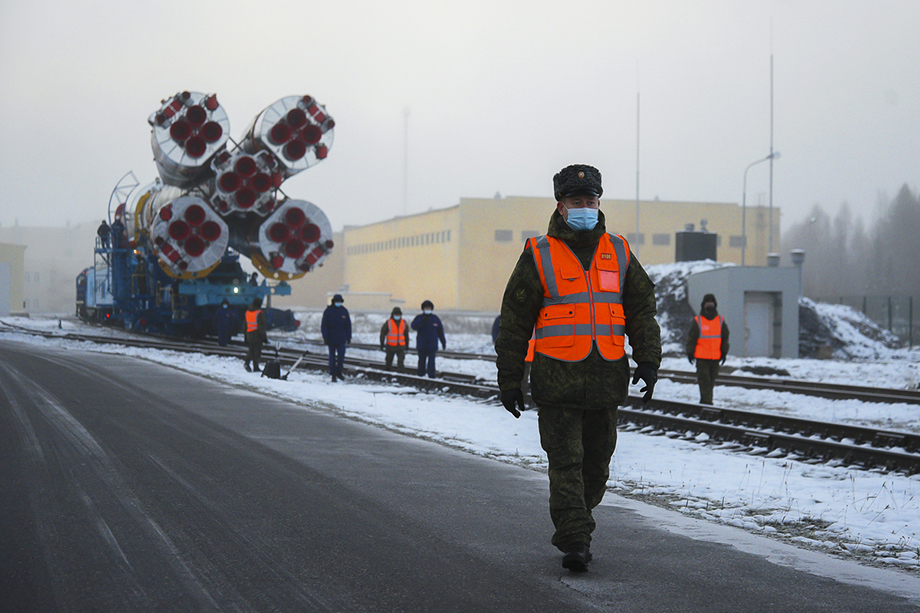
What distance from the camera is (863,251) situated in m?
99.9

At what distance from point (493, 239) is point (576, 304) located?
55986mm

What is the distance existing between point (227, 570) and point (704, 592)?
2.19 m

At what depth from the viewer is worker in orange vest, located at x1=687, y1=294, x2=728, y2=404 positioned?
1220cm

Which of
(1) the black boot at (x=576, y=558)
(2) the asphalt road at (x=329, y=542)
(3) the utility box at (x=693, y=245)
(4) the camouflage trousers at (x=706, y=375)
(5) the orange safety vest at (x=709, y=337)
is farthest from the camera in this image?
(3) the utility box at (x=693, y=245)

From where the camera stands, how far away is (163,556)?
4.31m

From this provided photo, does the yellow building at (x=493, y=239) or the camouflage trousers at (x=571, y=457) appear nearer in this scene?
the camouflage trousers at (x=571, y=457)

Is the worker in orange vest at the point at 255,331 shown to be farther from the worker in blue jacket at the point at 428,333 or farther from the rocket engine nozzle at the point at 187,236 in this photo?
the rocket engine nozzle at the point at 187,236

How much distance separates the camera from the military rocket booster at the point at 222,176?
25750 mm

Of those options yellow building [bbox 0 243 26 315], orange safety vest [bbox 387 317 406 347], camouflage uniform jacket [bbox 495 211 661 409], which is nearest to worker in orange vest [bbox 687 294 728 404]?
orange safety vest [bbox 387 317 406 347]

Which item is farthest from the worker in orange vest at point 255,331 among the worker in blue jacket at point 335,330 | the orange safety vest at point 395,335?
the orange safety vest at point 395,335

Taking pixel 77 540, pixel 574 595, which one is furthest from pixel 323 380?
pixel 574 595

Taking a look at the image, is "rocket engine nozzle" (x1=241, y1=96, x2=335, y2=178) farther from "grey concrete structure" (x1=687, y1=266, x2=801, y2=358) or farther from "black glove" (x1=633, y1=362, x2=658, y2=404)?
"black glove" (x1=633, y1=362, x2=658, y2=404)

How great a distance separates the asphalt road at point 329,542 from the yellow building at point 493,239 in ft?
167

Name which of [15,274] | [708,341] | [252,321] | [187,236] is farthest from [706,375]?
[15,274]
